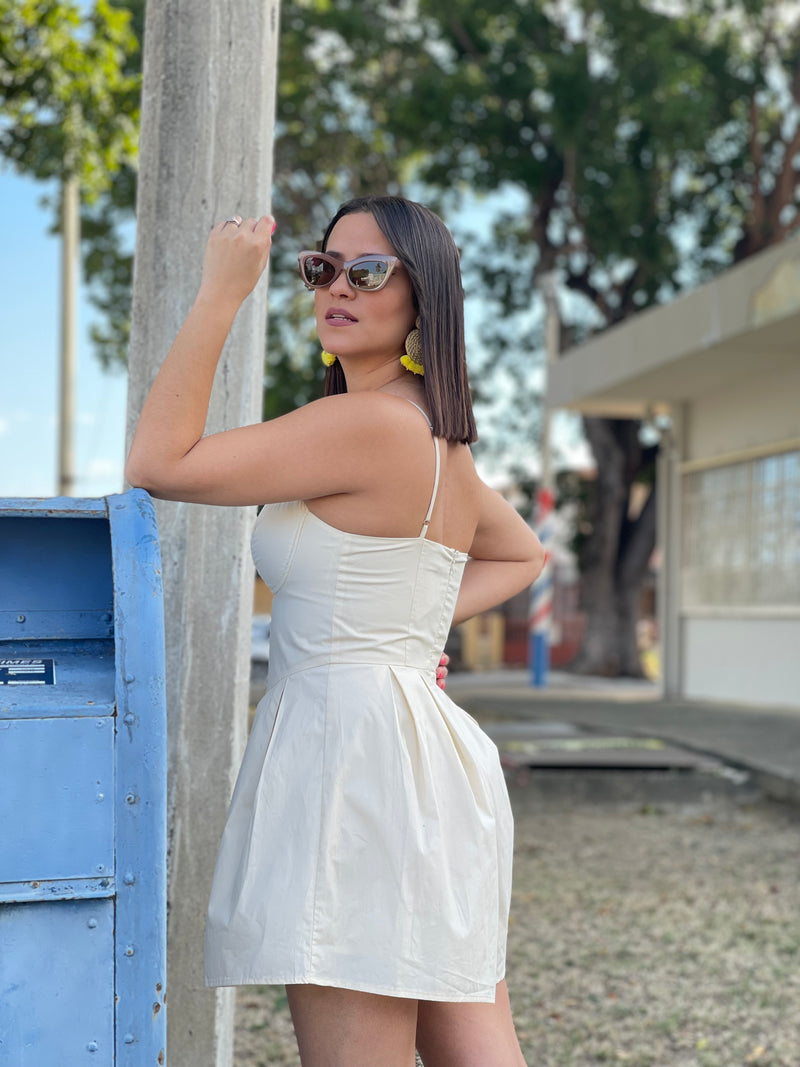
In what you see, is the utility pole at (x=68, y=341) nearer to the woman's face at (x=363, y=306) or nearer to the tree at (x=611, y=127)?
the tree at (x=611, y=127)

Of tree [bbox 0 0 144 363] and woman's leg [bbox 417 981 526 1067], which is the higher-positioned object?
tree [bbox 0 0 144 363]

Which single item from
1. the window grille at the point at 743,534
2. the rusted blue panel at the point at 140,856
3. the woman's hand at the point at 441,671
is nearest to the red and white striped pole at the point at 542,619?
the window grille at the point at 743,534

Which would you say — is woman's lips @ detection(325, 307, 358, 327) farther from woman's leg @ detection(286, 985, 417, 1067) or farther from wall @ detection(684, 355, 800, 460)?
wall @ detection(684, 355, 800, 460)

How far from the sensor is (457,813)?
1.78m

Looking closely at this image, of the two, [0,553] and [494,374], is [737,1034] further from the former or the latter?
[494,374]

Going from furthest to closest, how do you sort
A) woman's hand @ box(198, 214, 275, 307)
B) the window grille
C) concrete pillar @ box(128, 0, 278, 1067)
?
the window grille → concrete pillar @ box(128, 0, 278, 1067) → woman's hand @ box(198, 214, 275, 307)

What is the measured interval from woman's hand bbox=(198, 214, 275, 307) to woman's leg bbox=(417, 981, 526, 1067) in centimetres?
108

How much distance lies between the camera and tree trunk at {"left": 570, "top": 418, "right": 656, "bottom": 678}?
1812cm

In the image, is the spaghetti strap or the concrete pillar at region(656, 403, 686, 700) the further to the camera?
the concrete pillar at region(656, 403, 686, 700)

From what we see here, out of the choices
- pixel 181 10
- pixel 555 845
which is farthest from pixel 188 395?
pixel 555 845

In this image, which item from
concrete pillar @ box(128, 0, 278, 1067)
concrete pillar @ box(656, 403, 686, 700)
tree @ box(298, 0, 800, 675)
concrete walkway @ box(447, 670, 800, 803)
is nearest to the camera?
concrete pillar @ box(128, 0, 278, 1067)

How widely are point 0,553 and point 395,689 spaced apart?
64cm

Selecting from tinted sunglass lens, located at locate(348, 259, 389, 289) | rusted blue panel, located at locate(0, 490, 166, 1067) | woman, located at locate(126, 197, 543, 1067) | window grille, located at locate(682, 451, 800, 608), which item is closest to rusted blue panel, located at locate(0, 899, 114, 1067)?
rusted blue panel, located at locate(0, 490, 166, 1067)

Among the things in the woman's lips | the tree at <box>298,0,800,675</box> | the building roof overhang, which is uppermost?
the tree at <box>298,0,800,675</box>
